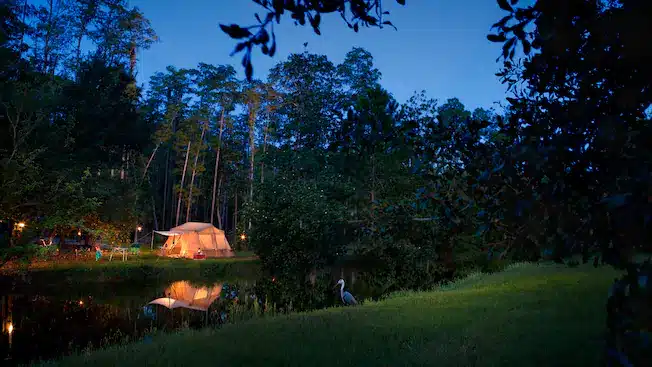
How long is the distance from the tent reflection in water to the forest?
3317 millimetres

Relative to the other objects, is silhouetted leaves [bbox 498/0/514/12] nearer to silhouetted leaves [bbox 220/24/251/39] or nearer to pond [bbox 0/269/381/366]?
silhouetted leaves [bbox 220/24/251/39]

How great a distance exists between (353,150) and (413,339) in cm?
557

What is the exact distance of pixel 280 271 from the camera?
2180 cm

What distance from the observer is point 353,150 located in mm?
3432

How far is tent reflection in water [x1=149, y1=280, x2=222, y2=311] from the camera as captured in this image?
17.1m

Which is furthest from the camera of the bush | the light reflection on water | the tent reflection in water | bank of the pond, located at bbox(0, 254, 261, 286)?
bank of the pond, located at bbox(0, 254, 261, 286)

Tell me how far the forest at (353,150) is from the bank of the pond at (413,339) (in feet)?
6.55

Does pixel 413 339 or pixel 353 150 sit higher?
pixel 353 150

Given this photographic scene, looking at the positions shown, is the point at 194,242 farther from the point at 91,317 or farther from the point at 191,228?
the point at 91,317

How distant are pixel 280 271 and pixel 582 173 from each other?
20526 mm

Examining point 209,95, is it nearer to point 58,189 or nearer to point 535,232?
point 58,189

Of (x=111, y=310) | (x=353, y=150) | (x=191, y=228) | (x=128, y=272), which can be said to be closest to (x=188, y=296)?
(x=111, y=310)

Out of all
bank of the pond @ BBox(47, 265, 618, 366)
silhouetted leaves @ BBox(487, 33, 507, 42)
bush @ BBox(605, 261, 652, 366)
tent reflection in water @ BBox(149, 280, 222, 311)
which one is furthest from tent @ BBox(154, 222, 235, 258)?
bush @ BBox(605, 261, 652, 366)

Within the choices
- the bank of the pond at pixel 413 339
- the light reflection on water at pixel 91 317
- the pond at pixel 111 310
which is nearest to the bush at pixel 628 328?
the bank of the pond at pixel 413 339
